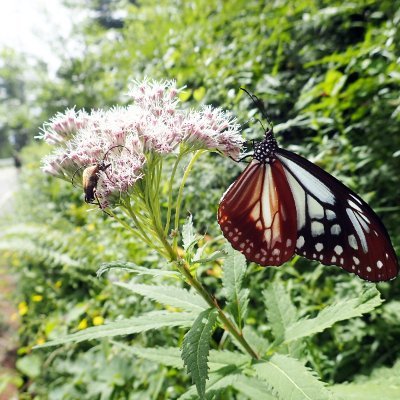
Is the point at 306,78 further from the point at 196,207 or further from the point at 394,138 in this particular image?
the point at 196,207

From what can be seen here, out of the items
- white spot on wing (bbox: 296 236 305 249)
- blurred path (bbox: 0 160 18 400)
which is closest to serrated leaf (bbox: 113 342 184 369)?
white spot on wing (bbox: 296 236 305 249)

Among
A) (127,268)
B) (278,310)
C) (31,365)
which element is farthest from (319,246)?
(31,365)

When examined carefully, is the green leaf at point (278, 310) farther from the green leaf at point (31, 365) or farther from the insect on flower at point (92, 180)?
the green leaf at point (31, 365)

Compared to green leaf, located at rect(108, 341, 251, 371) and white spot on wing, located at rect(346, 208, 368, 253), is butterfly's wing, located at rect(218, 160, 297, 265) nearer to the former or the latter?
white spot on wing, located at rect(346, 208, 368, 253)

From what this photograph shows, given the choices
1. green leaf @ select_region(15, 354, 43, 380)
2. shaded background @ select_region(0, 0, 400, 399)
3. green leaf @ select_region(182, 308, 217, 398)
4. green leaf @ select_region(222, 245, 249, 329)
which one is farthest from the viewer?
green leaf @ select_region(15, 354, 43, 380)

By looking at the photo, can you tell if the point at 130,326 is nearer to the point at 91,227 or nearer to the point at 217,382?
the point at 217,382

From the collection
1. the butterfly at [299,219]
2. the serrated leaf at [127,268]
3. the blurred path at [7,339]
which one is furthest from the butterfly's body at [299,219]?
the blurred path at [7,339]

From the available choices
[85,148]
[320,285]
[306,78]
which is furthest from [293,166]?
[306,78]
